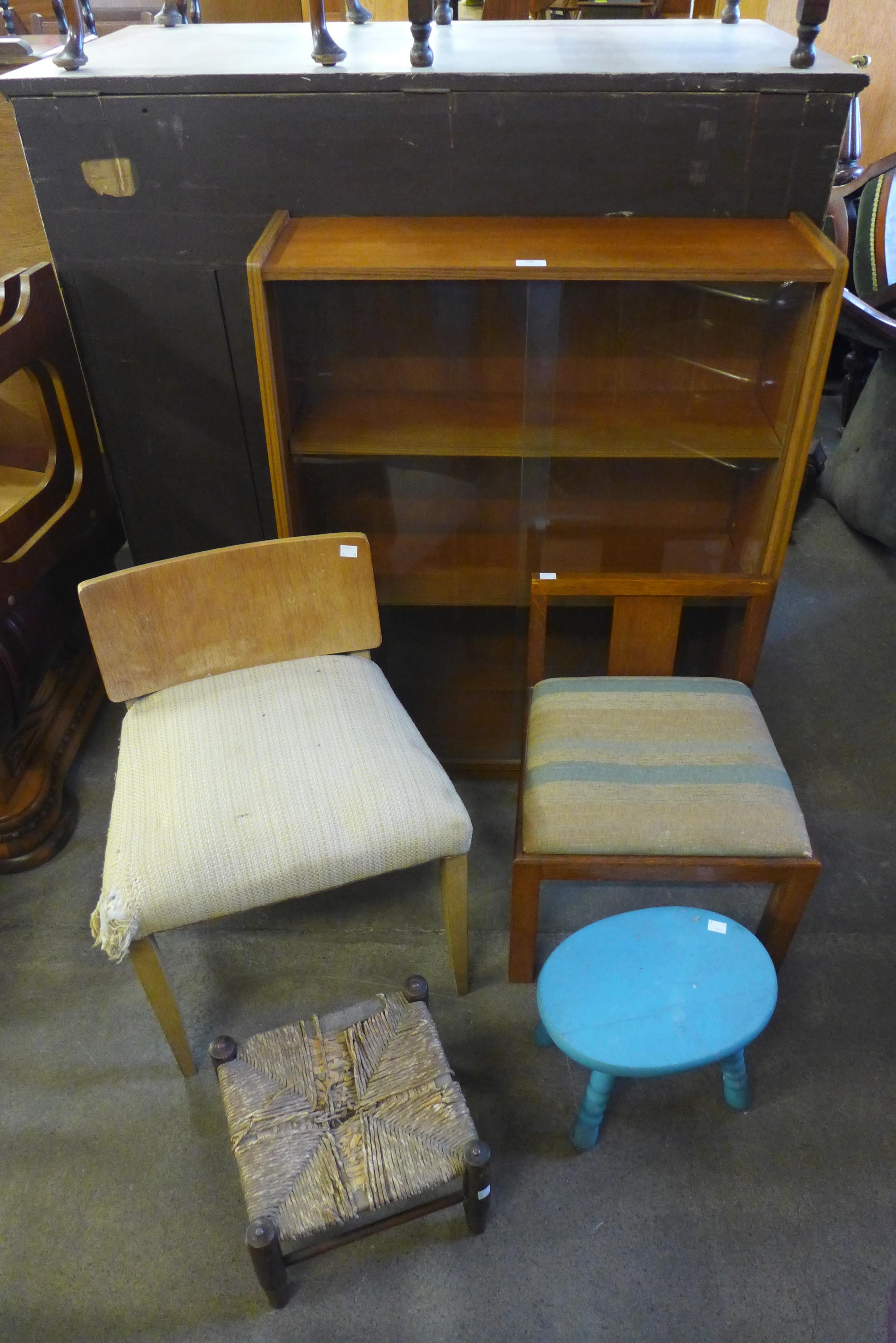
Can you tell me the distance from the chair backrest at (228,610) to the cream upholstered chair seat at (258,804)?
0.19ft

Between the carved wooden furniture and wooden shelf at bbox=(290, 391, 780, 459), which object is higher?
wooden shelf at bbox=(290, 391, 780, 459)

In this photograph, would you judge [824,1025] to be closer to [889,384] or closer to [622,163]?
[622,163]

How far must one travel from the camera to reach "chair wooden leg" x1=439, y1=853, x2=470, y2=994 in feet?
4.65

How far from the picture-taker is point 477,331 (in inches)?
66.9

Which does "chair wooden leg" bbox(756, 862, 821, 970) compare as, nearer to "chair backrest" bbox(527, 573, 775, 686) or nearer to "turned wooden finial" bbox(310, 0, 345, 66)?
"chair backrest" bbox(527, 573, 775, 686)

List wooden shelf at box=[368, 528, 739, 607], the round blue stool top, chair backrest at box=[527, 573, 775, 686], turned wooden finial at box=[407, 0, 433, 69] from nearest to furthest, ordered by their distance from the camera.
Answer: the round blue stool top, turned wooden finial at box=[407, 0, 433, 69], chair backrest at box=[527, 573, 775, 686], wooden shelf at box=[368, 528, 739, 607]

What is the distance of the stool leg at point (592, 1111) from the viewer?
1.29 meters

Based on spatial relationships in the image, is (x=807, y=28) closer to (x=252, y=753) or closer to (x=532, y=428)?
(x=532, y=428)

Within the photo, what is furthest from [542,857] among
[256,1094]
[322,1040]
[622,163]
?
[622,163]

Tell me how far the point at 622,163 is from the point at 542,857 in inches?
46.0

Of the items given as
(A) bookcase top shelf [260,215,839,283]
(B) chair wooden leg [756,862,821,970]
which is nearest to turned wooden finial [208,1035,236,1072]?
(B) chair wooden leg [756,862,821,970]

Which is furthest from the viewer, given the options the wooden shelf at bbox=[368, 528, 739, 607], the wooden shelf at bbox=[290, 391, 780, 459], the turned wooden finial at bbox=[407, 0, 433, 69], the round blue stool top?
the wooden shelf at bbox=[368, 528, 739, 607]

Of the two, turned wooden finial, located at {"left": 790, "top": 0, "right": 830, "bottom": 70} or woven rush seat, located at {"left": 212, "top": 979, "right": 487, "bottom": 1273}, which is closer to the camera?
woven rush seat, located at {"left": 212, "top": 979, "right": 487, "bottom": 1273}

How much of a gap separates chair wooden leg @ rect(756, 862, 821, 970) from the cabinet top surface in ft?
4.11
